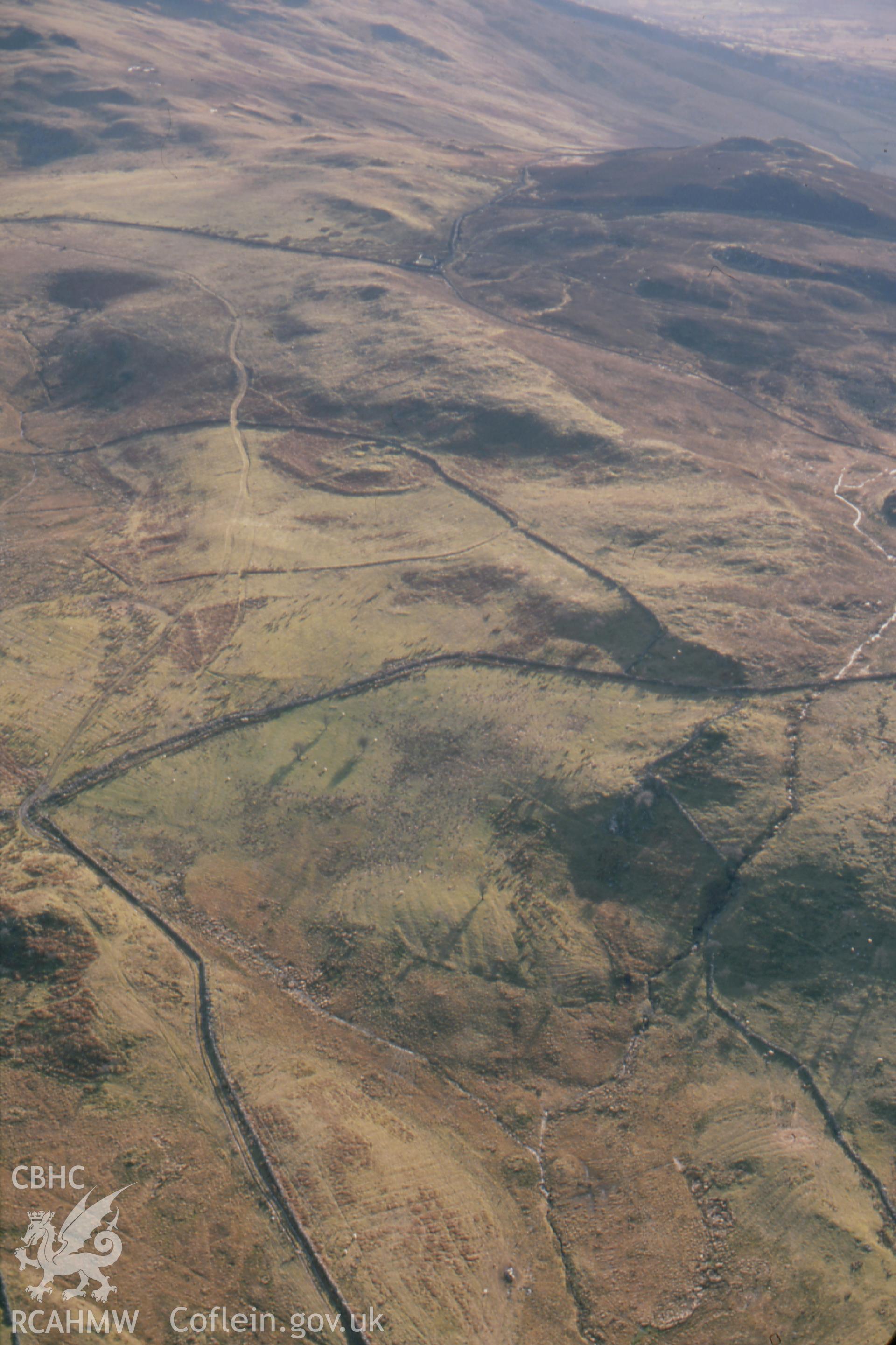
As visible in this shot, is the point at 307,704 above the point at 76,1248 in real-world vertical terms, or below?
above

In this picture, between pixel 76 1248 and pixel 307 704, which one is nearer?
pixel 76 1248

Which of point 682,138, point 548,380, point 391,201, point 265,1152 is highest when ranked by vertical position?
point 682,138

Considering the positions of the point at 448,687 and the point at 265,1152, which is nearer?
the point at 265,1152

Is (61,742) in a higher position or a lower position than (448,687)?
lower

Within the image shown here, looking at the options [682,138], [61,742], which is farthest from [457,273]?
[682,138]

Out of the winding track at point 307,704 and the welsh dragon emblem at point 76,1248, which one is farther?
the winding track at point 307,704

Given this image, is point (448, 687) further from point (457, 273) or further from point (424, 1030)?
point (457, 273)

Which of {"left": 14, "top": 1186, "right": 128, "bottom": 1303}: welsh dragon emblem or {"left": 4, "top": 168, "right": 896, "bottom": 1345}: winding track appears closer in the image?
{"left": 14, "top": 1186, "right": 128, "bottom": 1303}: welsh dragon emblem

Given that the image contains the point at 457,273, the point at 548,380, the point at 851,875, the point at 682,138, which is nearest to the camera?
the point at 851,875
